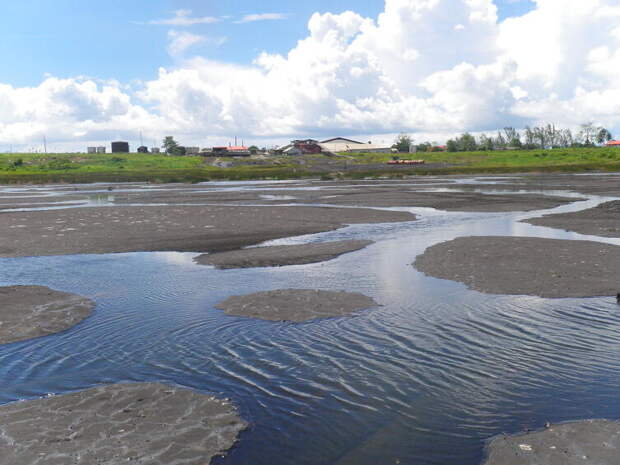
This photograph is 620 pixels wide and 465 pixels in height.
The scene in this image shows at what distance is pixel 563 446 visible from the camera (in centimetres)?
843

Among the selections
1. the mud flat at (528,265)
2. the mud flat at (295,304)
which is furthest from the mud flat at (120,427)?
the mud flat at (528,265)

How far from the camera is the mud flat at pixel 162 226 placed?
28547mm

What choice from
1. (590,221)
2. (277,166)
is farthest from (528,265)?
(277,166)

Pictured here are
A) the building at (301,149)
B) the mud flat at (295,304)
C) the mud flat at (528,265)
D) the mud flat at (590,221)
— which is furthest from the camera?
the building at (301,149)

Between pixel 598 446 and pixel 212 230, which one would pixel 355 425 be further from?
pixel 212 230

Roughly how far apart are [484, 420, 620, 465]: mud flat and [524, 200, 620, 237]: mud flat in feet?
72.5

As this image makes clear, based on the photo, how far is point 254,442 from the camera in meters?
8.99

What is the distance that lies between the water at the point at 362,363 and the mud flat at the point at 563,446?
0.30 m

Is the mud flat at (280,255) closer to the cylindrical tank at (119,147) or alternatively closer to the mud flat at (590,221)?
the mud flat at (590,221)

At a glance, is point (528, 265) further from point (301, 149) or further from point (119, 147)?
point (119, 147)

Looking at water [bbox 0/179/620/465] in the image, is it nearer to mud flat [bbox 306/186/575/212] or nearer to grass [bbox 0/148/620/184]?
mud flat [bbox 306/186/575/212]

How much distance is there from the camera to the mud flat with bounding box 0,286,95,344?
47.8 ft

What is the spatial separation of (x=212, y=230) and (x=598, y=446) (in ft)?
89.4

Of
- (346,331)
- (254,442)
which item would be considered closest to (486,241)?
(346,331)
